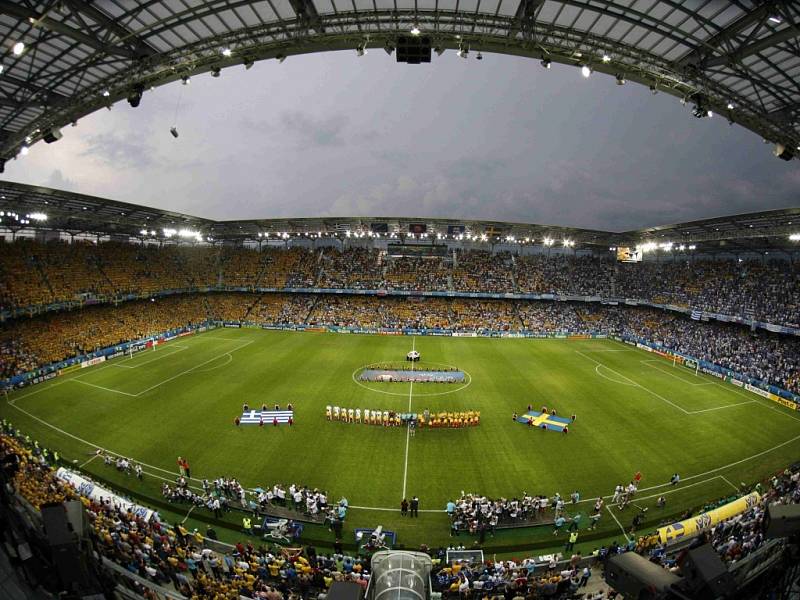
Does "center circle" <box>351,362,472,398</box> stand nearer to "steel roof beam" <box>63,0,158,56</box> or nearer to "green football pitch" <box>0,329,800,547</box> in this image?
"green football pitch" <box>0,329,800,547</box>

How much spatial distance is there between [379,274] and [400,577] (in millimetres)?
60288

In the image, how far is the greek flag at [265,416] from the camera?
24562 millimetres

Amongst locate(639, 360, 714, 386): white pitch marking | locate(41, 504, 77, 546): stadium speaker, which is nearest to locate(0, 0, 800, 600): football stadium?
locate(41, 504, 77, 546): stadium speaker

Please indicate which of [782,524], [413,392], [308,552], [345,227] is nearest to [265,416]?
[413,392]

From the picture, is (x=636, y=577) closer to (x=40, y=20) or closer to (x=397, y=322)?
(x=40, y=20)

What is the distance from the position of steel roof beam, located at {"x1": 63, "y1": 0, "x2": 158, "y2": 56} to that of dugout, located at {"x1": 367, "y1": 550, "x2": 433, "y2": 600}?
17.4 m

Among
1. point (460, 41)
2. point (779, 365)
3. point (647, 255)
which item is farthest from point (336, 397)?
point (647, 255)

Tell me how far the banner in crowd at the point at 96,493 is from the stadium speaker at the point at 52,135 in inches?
592

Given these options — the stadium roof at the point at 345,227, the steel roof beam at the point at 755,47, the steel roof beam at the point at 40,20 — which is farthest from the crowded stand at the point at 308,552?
the stadium roof at the point at 345,227

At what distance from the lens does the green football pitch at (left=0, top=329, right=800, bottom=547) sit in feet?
60.6

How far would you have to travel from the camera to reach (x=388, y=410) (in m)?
26.8

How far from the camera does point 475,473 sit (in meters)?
19.4

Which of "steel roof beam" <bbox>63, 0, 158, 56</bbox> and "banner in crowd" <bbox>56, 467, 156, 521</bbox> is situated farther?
"banner in crowd" <bbox>56, 467, 156, 521</bbox>

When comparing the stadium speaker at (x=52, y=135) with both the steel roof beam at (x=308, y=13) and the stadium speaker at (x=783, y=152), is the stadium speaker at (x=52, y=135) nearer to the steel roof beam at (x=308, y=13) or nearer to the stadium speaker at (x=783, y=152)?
the steel roof beam at (x=308, y=13)
